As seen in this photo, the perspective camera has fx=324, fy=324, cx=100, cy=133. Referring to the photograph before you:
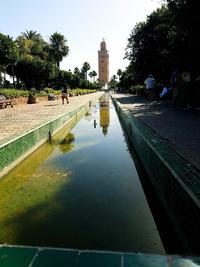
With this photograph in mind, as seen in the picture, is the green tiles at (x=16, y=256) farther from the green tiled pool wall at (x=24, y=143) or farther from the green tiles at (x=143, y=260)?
the green tiled pool wall at (x=24, y=143)

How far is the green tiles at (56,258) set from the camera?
7.18 ft

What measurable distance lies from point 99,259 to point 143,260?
30 cm

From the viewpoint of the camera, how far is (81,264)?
85.1 inches

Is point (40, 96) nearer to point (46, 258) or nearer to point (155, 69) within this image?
point (155, 69)

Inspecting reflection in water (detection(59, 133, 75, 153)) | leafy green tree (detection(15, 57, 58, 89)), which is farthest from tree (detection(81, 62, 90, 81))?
reflection in water (detection(59, 133, 75, 153))

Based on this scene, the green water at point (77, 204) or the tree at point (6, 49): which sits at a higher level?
the tree at point (6, 49)

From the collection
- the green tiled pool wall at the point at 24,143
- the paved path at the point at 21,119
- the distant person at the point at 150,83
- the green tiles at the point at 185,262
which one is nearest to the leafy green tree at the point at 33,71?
the paved path at the point at 21,119

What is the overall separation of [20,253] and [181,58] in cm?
1681

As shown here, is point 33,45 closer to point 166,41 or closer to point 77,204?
point 166,41

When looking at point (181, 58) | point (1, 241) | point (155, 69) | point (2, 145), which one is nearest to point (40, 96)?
point (155, 69)

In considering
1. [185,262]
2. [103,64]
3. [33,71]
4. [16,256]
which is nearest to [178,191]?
[185,262]

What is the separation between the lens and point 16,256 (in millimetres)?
Answer: 2279

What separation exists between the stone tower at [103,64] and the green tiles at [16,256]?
163m

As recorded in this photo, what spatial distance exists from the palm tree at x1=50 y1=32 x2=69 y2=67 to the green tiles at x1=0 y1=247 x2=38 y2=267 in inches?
2958
